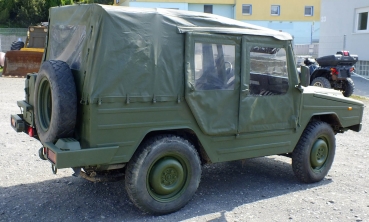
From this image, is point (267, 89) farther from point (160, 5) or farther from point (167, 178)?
point (160, 5)

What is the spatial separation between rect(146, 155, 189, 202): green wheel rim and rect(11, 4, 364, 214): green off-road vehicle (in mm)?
12

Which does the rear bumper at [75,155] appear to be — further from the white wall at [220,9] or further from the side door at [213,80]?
the white wall at [220,9]

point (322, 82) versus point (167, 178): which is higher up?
point (322, 82)

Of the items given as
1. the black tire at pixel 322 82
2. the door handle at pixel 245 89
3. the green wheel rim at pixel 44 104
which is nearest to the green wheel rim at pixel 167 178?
the door handle at pixel 245 89

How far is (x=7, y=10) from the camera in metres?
39.5

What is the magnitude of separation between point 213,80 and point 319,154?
85.5 inches

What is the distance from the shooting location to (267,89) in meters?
5.75

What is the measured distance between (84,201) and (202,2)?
31379mm

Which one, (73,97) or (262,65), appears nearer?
(73,97)

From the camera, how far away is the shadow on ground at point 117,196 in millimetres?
4957

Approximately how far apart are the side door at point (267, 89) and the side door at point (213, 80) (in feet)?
0.39

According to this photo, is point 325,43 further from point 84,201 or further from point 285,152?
point 84,201

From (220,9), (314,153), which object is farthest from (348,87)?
(220,9)

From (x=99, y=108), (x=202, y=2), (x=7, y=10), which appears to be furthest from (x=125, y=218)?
(x=7, y=10)
